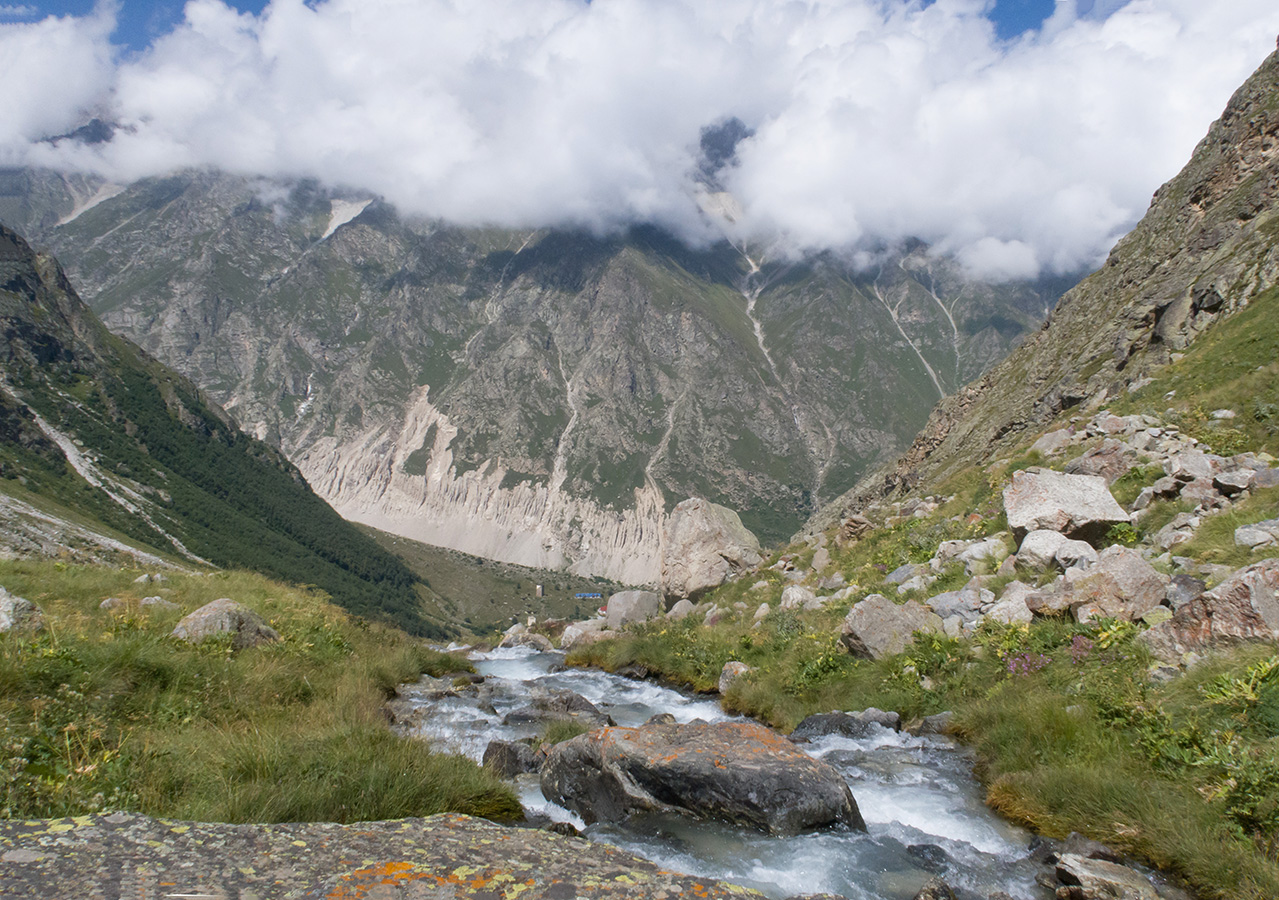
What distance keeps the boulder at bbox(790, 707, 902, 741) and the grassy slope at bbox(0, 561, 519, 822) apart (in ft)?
21.6

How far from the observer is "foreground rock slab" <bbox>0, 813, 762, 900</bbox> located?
3.25 metres

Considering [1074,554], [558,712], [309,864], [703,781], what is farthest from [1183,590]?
[558,712]

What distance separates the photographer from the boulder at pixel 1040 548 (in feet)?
43.5

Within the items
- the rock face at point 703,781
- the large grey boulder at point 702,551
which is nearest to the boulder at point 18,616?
the rock face at point 703,781

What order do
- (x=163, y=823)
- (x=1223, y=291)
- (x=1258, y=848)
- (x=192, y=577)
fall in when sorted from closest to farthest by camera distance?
(x=163, y=823)
(x=1258, y=848)
(x=192, y=577)
(x=1223, y=291)

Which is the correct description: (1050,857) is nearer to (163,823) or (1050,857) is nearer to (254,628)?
(163,823)

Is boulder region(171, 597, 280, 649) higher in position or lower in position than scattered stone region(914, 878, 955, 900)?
higher

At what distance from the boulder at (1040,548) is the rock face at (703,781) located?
7.67m

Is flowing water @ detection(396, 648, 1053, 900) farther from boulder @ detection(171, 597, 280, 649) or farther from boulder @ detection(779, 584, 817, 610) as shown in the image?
boulder @ detection(779, 584, 817, 610)

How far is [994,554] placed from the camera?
1548 cm

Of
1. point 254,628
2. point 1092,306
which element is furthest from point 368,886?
point 1092,306

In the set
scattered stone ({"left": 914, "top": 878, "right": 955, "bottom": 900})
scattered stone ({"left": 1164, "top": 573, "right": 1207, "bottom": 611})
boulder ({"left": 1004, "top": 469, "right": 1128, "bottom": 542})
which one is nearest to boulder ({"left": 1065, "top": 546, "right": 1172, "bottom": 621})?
scattered stone ({"left": 1164, "top": 573, "right": 1207, "bottom": 611})

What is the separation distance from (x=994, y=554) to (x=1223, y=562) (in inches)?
214

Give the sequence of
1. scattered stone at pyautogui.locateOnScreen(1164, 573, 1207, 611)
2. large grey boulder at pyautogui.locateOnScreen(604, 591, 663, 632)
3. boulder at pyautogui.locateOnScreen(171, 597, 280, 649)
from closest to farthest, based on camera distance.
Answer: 1. scattered stone at pyautogui.locateOnScreen(1164, 573, 1207, 611)
2. boulder at pyautogui.locateOnScreen(171, 597, 280, 649)
3. large grey boulder at pyautogui.locateOnScreen(604, 591, 663, 632)
